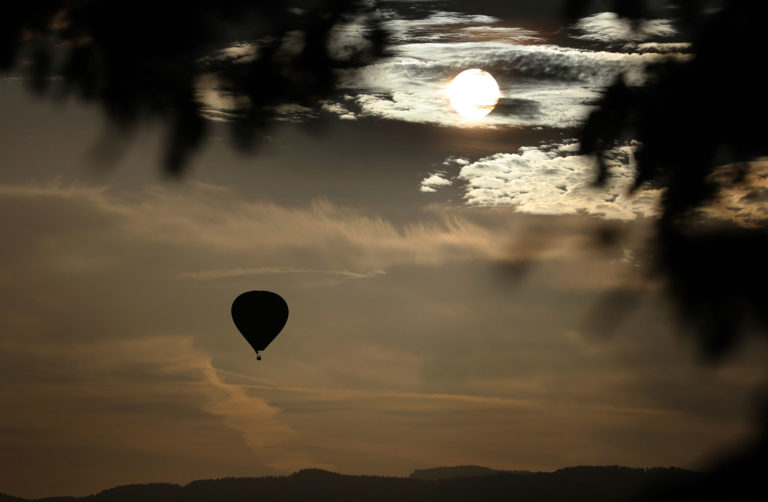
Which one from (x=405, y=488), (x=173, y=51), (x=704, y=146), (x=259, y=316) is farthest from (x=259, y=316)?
(x=405, y=488)

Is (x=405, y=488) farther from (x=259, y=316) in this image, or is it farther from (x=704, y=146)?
(x=704, y=146)

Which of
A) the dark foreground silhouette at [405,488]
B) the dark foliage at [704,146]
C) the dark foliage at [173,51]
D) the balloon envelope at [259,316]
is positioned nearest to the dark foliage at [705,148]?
the dark foliage at [704,146]

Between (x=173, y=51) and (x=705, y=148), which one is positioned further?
(x=173, y=51)

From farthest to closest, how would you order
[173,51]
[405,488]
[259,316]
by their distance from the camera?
[405,488] → [259,316] → [173,51]

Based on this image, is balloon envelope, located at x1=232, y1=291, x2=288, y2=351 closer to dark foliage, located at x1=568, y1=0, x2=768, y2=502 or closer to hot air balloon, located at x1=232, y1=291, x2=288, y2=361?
hot air balloon, located at x1=232, y1=291, x2=288, y2=361

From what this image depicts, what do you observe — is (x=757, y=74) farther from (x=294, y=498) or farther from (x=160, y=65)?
(x=294, y=498)

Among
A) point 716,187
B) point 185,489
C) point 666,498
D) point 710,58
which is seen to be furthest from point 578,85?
point 185,489
